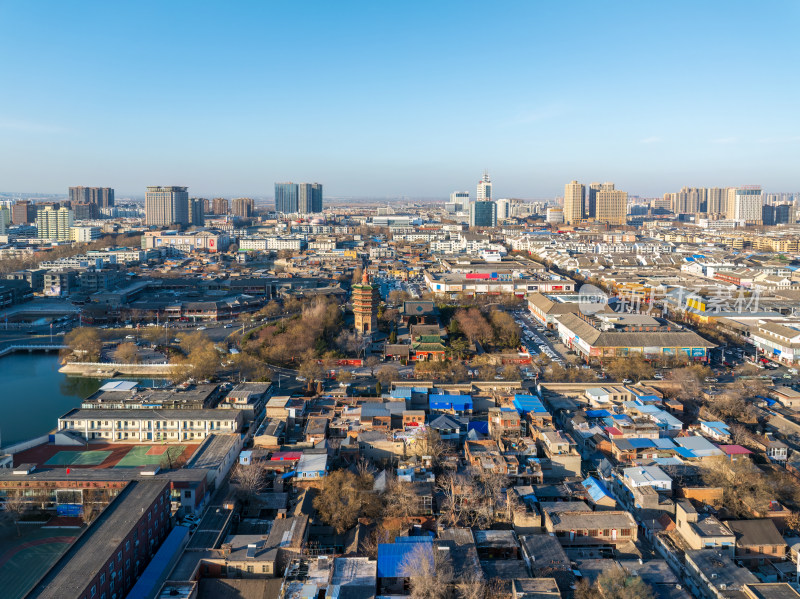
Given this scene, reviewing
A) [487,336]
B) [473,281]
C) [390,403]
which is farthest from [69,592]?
[473,281]

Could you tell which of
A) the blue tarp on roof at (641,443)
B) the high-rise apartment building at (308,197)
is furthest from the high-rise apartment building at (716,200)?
the blue tarp on roof at (641,443)

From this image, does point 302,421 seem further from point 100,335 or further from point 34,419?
point 100,335

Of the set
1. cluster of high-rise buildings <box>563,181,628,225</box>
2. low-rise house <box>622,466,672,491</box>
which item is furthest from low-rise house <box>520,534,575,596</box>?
cluster of high-rise buildings <box>563,181,628,225</box>

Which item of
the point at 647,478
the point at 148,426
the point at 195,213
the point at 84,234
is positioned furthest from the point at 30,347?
the point at 195,213

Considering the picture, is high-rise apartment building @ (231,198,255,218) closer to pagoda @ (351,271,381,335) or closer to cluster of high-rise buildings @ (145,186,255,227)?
cluster of high-rise buildings @ (145,186,255,227)

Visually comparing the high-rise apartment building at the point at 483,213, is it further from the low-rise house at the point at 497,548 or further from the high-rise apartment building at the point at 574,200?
the low-rise house at the point at 497,548
